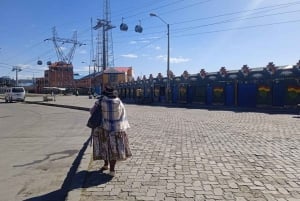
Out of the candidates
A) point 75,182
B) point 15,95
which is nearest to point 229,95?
point 15,95

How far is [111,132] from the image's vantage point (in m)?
7.08

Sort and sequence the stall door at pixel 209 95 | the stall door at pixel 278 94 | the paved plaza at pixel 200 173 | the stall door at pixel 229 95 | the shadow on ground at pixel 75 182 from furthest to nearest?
the stall door at pixel 209 95
the stall door at pixel 229 95
the stall door at pixel 278 94
the shadow on ground at pixel 75 182
the paved plaza at pixel 200 173

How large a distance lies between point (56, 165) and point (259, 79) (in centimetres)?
2662

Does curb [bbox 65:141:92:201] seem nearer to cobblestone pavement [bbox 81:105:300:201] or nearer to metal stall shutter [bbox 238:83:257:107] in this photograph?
cobblestone pavement [bbox 81:105:300:201]

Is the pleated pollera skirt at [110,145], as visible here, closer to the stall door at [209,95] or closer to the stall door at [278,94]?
the stall door at [278,94]

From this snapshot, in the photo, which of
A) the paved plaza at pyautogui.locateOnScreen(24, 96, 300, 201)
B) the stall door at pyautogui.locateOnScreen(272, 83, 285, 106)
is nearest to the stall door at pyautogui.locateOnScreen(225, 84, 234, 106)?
the stall door at pyautogui.locateOnScreen(272, 83, 285, 106)

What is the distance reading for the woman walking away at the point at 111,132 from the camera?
23.2 feet

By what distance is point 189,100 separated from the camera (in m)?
42.3

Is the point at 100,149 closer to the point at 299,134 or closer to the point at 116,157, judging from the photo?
the point at 116,157

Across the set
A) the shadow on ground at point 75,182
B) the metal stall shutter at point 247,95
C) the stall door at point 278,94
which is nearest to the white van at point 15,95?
the metal stall shutter at point 247,95

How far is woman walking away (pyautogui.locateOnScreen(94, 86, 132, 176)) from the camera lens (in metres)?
7.09

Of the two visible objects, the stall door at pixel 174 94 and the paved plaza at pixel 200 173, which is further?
the stall door at pixel 174 94

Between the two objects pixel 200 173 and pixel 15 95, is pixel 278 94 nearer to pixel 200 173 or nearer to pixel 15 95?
pixel 200 173

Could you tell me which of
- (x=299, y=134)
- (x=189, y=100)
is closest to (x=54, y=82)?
(x=189, y=100)
